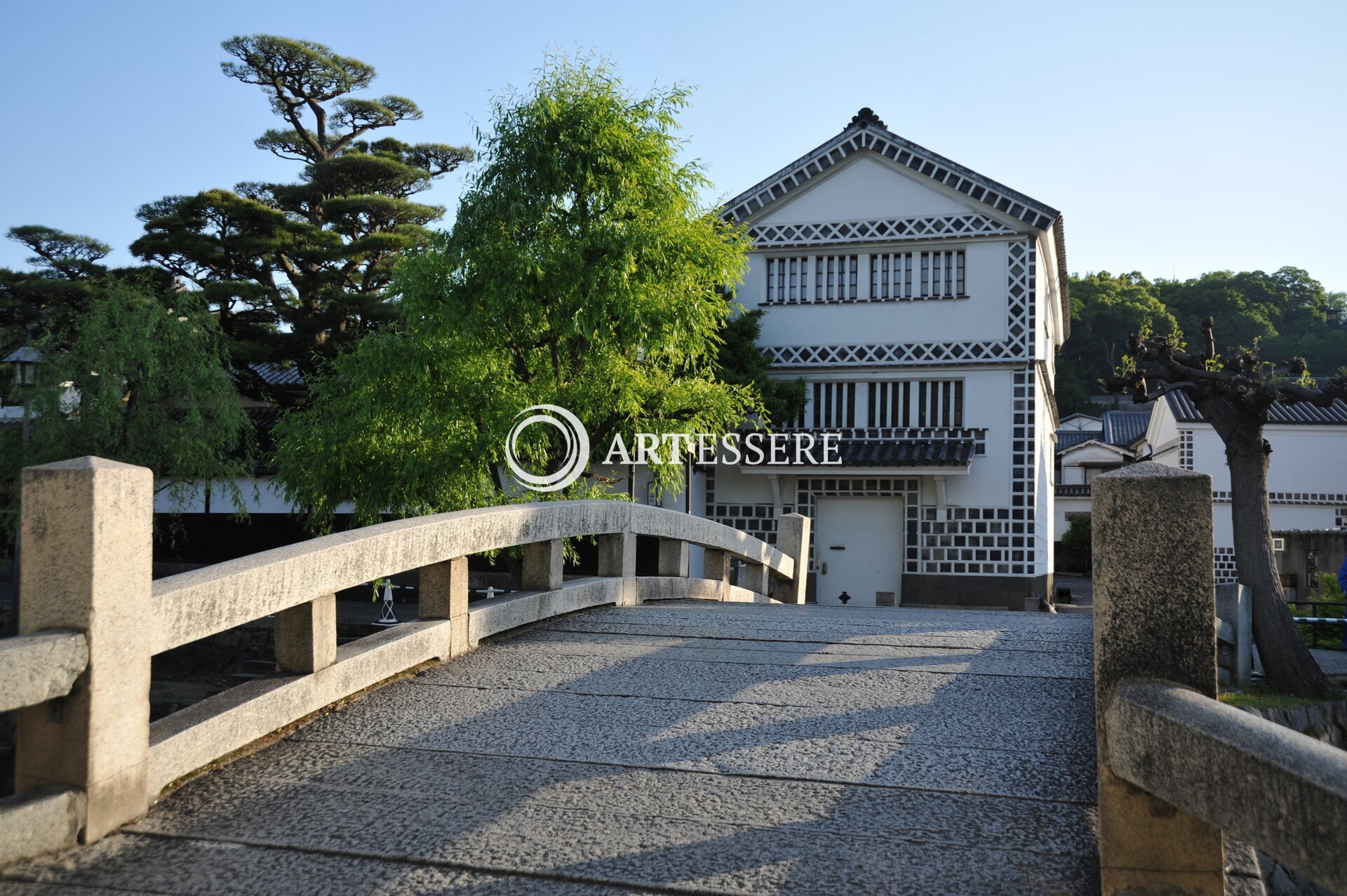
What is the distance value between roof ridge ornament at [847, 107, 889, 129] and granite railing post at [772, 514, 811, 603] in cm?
1111

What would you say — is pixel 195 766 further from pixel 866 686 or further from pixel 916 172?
pixel 916 172

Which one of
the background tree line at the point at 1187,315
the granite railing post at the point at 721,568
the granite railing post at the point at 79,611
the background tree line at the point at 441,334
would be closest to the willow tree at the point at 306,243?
the background tree line at the point at 441,334

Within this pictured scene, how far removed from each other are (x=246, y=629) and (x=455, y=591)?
1412 centimetres

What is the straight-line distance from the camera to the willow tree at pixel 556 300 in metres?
12.2

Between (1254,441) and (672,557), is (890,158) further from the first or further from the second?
(672,557)

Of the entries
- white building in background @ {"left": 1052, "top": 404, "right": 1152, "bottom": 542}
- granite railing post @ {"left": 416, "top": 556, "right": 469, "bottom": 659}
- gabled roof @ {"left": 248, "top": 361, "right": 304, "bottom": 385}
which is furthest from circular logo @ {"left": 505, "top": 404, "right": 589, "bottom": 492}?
white building in background @ {"left": 1052, "top": 404, "right": 1152, "bottom": 542}

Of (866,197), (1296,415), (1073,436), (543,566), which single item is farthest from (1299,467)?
(543,566)

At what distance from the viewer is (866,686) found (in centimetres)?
446

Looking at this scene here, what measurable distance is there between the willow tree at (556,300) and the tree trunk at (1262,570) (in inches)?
234

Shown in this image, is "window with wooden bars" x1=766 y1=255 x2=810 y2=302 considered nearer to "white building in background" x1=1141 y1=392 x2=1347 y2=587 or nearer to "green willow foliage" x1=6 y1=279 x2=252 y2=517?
"green willow foliage" x1=6 y1=279 x2=252 y2=517

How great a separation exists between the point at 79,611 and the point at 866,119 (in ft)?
64.7

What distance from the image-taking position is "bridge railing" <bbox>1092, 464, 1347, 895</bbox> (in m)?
2.14

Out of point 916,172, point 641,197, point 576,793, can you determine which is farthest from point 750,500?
point 576,793

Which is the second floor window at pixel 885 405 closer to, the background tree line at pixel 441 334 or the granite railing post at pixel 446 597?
the background tree line at pixel 441 334
